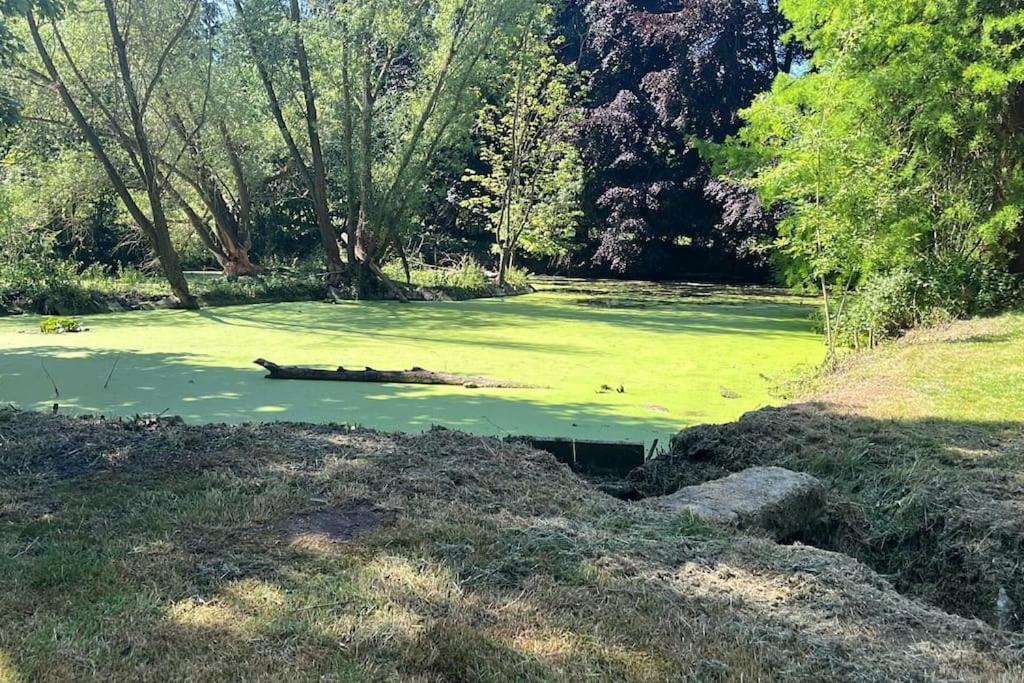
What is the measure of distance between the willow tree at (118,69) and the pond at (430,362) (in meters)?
1.88

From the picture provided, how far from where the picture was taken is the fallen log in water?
6.43 m

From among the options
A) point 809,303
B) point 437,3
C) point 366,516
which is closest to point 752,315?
point 809,303

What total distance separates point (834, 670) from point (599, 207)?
20.8m

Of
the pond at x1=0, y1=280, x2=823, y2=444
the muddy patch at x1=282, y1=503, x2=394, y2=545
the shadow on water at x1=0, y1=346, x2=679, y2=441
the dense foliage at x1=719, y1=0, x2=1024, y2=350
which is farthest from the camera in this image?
the dense foliage at x1=719, y1=0, x2=1024, y2=350

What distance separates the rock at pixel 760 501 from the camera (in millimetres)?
3041

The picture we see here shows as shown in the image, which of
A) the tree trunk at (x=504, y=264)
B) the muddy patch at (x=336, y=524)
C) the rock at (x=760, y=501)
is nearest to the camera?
the muddy patch at (x=336, y=524)

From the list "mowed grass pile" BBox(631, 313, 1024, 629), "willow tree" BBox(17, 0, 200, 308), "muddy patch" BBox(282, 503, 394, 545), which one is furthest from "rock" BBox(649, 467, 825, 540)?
"willow tree" BBox(17, 0, 200, 308)

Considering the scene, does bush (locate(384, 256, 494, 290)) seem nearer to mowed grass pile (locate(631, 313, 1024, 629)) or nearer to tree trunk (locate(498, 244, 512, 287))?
tree trunk (locate(498, 244, 512, 287))

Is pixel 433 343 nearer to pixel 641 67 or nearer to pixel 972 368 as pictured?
pixel 972 368

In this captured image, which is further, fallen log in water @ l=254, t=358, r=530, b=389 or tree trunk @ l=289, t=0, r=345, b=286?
tree trunk @ l=289, t=0, r=345, b=286

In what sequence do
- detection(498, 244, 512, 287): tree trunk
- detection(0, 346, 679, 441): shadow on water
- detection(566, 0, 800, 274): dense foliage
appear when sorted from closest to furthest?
detection(0, 346, 679, 441): shadow on water < detection(498, 244, 512, 287): tree trunk < detection(566, 0, 800, 274): dense foliage

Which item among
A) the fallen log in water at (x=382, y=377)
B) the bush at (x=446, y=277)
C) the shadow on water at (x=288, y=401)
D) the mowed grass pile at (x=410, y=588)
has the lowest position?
the shadow on water at (x=288, y=401)

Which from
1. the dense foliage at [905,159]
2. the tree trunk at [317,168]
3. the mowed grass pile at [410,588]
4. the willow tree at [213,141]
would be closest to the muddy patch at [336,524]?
the mowed grass pile at [410,588]

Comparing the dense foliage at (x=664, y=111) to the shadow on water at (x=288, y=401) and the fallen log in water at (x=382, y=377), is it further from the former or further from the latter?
the shadow on water at (x=288, y=401)
